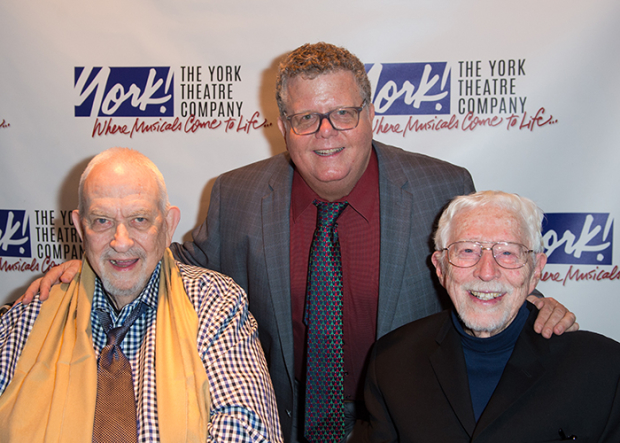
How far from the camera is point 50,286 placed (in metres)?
1.69

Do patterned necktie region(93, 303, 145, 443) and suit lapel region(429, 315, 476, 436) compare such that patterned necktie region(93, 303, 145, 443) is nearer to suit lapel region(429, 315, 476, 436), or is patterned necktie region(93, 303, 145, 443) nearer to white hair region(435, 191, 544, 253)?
suit lapel region(429, 315, 476, 436)

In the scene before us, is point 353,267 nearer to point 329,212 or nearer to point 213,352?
point 329,212

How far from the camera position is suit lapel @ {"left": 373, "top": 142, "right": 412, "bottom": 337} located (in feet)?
6.11

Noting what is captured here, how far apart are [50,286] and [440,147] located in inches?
79.3

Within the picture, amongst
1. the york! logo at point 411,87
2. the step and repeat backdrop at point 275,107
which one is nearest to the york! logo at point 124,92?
the step and repeat backdrop at point 275,107

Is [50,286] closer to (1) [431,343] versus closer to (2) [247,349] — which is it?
(2) [247,349]

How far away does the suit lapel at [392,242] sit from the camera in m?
1.86

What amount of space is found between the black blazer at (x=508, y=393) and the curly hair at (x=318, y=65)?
37.9 inches

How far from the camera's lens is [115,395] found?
4.75 feet

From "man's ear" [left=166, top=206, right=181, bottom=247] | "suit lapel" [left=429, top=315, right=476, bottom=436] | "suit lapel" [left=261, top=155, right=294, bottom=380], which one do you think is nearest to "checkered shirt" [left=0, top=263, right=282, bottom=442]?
"man's ear" [left=166, top=206, right=181, bottom=247]

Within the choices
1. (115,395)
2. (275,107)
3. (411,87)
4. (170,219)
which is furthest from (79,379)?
(411,87)

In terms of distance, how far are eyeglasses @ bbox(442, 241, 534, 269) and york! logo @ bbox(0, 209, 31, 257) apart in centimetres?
259

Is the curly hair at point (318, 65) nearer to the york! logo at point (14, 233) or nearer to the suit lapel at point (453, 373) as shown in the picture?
the suit lapel at point (453, 373)

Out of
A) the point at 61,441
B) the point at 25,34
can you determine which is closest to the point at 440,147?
the point at 61,441
